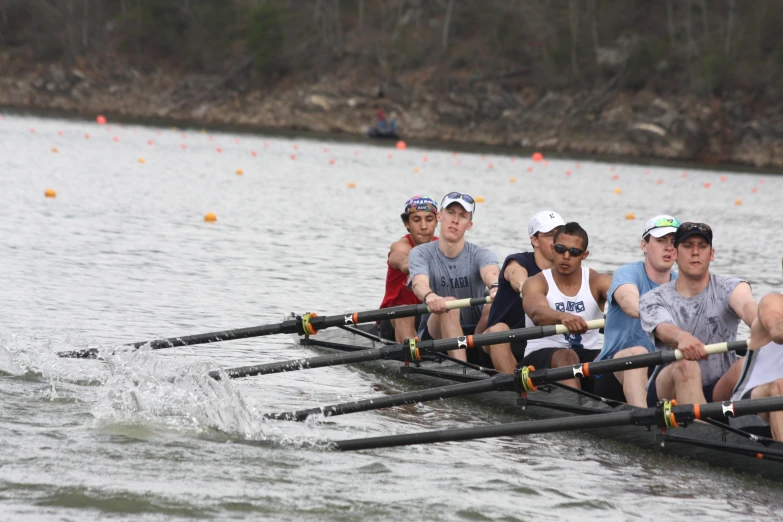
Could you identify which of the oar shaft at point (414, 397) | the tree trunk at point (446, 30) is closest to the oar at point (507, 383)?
the oar shaft at point (414, 397)

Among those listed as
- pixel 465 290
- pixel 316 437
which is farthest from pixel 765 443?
pixel 465 290

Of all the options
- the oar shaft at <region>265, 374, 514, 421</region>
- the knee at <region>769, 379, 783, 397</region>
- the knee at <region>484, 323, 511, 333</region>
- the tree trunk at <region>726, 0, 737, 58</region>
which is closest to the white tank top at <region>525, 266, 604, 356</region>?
the knee at <region>484, 323, 511, 333</region>

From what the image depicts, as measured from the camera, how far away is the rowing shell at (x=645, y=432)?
6.41 metres

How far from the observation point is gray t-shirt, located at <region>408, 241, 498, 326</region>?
9.10m

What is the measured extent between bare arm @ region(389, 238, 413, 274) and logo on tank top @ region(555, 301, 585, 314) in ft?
6.07

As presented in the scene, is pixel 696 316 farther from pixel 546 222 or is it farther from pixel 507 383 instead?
pixel 546 222

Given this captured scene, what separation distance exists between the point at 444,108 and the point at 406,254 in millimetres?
44095

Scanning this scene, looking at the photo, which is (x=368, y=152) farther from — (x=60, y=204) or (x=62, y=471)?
(x=62, y=471)

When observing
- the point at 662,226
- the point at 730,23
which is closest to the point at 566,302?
the point at 662,226

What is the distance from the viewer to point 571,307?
7.94 meters

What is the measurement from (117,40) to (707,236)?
200 feet

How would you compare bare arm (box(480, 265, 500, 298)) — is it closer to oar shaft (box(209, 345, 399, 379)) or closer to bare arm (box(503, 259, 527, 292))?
bare arm (box(503, 259, 527, 292))

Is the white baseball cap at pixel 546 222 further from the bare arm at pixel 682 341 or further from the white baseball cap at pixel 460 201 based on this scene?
the bare arm at pixel 682 341

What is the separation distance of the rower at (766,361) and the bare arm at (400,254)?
11.4 feet
